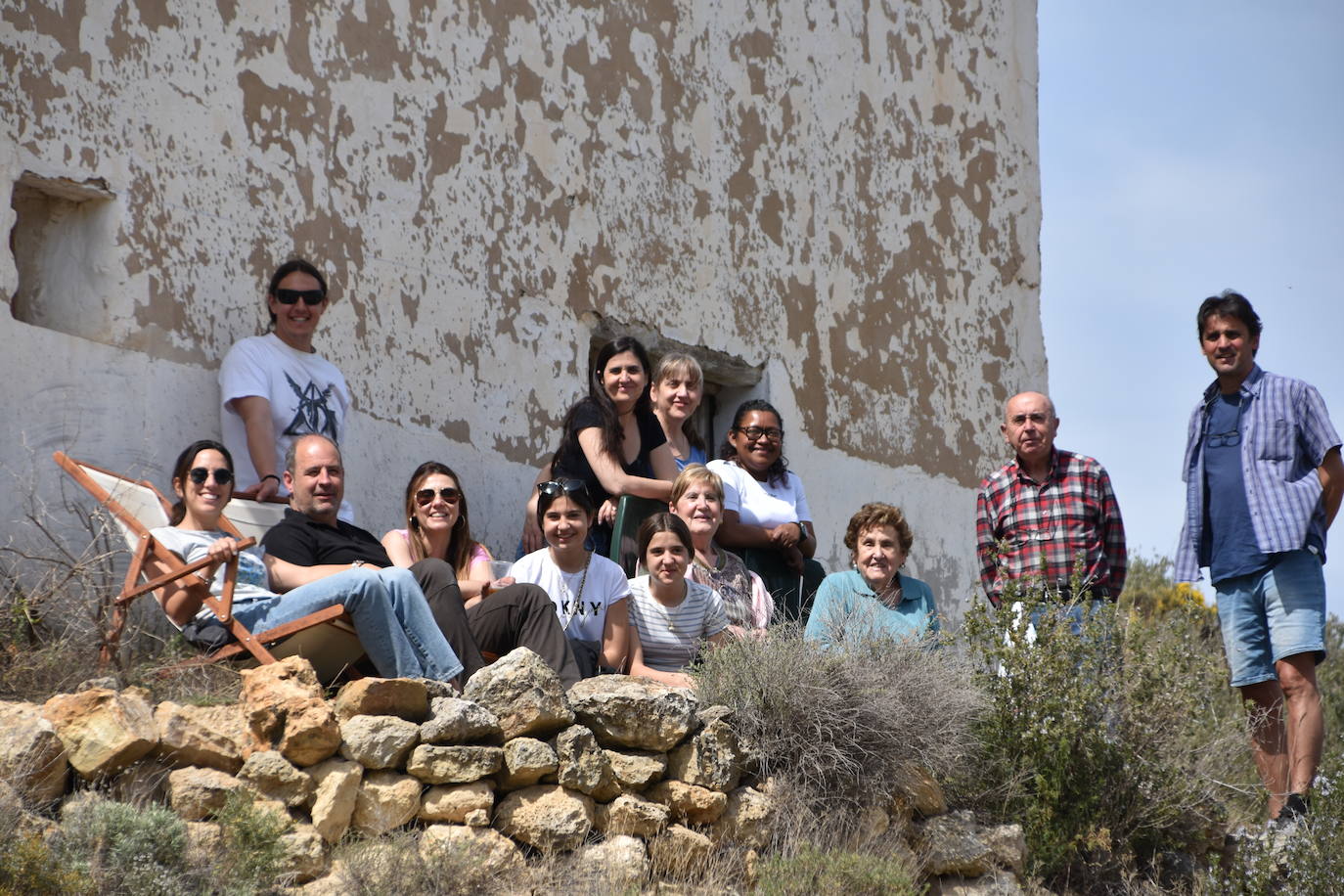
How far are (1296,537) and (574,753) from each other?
2851 mm

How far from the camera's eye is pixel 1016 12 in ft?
37.4

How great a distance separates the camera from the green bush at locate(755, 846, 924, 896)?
4.82m

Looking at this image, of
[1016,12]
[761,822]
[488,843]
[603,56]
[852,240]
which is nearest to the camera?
[488,843]

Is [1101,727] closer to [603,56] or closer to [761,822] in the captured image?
[761,822]

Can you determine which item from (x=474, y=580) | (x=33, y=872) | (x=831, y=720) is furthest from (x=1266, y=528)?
(x=33, y=872)

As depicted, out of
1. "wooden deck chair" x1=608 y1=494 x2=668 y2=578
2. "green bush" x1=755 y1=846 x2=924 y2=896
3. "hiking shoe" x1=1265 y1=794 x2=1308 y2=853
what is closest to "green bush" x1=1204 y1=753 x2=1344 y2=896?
"hiking shoe" x1=1265 y1=794 x2=1308 y2=853

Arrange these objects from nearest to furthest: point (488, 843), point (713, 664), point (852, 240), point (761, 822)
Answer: point (488, 843) → point (761, 822) → point (713, 664) → point (852, 240)

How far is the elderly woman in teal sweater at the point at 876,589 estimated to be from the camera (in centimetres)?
614

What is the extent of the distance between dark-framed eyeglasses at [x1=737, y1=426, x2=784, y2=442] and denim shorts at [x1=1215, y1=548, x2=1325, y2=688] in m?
2.13

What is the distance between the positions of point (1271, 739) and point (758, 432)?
256cm

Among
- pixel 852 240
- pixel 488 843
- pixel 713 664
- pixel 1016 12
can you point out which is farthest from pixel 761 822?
pixel 1016 12

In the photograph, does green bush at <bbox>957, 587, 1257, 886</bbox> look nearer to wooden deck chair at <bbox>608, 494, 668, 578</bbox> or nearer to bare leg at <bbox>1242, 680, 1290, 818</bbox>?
bare leg at <bbox>1242, 680, 1290, 818</bbox>

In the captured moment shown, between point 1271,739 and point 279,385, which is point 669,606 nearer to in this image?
point 279,385

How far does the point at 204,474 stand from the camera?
538 centimetres
